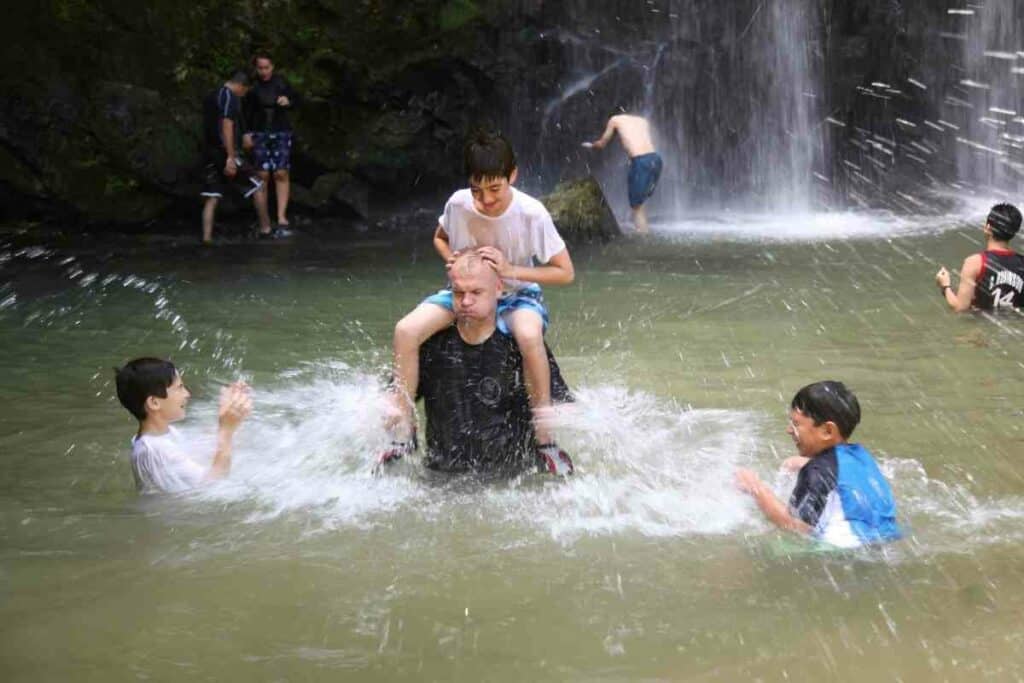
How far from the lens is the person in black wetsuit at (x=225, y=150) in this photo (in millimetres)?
13266

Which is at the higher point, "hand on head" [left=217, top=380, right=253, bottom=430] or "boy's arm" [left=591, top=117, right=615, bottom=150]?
"boy's arm" [left=591, top=117, right=615, bottom=150]

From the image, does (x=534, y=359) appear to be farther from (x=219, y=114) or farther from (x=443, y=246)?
(x=219, y=114)

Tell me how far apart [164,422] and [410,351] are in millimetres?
1094

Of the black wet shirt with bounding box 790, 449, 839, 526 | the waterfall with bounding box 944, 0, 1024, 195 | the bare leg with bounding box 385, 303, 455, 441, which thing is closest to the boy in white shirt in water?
the bare leg with bounding box 385, 303, 455, 441

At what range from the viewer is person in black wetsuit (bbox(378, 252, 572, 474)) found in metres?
5.59

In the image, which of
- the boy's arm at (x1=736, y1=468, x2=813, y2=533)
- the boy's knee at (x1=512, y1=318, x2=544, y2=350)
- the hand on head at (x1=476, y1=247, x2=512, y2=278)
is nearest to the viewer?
the boy's arm at (x1=736, y1=468, x2=813, y2=533)

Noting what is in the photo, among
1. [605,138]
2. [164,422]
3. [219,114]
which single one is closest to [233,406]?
[164,422]

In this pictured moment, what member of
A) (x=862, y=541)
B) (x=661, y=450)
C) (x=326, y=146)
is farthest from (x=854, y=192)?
(x=862, y=541)

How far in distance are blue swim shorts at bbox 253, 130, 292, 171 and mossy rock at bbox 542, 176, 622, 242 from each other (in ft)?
9.78

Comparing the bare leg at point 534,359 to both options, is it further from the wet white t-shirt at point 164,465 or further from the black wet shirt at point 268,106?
the black wet shirt at point 268,106

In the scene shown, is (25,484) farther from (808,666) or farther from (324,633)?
(808,666)

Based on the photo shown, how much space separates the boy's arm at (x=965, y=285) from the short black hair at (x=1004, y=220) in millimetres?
253

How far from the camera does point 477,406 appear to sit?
18.5ft

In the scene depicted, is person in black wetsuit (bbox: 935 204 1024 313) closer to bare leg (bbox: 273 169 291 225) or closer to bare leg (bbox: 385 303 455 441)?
bare leg (bbox: 385 303 455 441)
